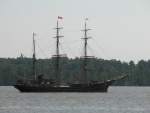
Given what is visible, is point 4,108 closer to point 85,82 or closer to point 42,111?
point 42,111

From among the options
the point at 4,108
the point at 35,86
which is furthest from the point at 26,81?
the point at 4,108

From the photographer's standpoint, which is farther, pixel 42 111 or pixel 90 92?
pixel 90 92

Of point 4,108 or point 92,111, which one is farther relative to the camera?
point 4,108

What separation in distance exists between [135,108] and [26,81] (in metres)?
65.2

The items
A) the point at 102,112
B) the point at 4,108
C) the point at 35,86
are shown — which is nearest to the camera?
the point at 102,112

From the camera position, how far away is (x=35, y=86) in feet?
472

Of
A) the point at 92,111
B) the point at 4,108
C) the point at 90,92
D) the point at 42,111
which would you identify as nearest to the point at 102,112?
the point at 92,111

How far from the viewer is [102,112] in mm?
78125

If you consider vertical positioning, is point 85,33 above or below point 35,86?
above

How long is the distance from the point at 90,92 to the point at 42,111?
65582mm

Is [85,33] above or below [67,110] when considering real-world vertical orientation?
above

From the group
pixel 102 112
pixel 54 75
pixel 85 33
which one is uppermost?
pixel 85 33

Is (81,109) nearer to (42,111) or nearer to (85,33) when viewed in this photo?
(42,111)

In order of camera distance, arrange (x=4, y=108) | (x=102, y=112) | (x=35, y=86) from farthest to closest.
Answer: (x=35, y=86) < (x=4, y=108) < (x=102, y=112)
